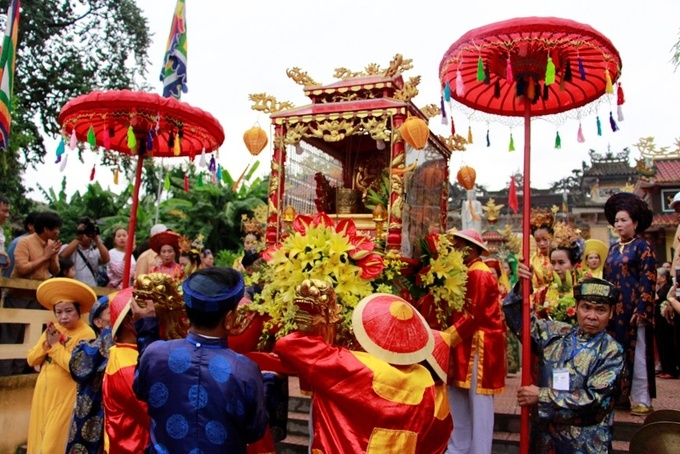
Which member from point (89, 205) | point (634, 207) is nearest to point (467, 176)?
point (634, 207)

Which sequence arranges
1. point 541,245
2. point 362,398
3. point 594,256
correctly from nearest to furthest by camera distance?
point 362,398
point 594,256
point 541,245

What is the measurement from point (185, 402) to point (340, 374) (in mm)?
649

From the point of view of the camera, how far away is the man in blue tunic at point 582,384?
2910 millimetres

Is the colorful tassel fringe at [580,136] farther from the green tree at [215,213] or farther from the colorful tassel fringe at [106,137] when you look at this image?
the green tree at [215,213]

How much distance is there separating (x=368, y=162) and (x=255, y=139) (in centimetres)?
136

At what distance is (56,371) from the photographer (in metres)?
3.91

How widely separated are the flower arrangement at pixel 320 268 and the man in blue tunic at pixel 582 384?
3.46 ft

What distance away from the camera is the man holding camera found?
5.79 meters

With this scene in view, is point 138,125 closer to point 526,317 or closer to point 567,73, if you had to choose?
point 567,73

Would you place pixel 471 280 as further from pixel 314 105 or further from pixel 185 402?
pixel 185 402

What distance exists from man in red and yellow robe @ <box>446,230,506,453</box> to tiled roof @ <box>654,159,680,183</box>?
15921mm

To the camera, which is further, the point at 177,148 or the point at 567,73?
the point at 177,148

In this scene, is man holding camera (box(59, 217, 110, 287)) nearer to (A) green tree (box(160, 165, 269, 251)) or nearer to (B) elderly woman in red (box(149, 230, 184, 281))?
(B) elderly woman in red (box(149, 230, 184, 281))

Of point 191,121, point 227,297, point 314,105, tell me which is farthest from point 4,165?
point 227,297
